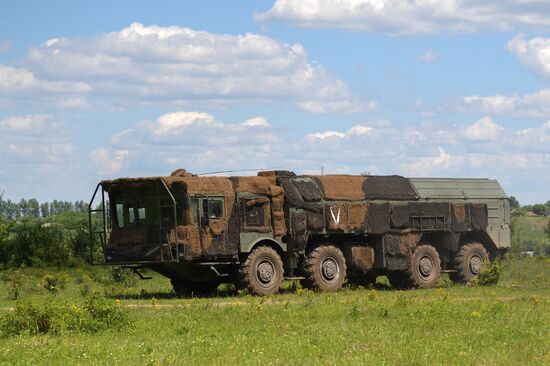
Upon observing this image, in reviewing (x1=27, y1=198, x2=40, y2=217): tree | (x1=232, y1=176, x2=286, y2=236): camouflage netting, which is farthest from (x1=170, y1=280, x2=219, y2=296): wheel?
(x1=27, y1=198, x2=40, y2=217): tree

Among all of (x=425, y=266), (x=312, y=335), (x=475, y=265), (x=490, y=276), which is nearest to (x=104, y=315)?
(x=312, y=335)

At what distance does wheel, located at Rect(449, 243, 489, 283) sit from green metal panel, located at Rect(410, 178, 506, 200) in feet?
5.33

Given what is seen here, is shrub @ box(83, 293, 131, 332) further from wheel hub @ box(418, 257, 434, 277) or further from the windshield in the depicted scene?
wheel hub @ box(418, 257, 434, 277)

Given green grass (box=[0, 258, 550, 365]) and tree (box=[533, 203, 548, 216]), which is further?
tree (box=[533, 203, 548, 216])

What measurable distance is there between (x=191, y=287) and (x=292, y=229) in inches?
132

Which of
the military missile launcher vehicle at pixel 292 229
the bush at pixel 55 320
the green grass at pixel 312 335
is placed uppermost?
the military missile launcher vehicle at pixel 292 229

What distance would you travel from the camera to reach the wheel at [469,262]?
3594cm

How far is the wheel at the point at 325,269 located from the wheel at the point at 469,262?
15.8 ft

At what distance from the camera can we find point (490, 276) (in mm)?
34312

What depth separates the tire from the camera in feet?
113

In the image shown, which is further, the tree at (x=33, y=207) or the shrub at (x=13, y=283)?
the tree at (x=33, y=207)

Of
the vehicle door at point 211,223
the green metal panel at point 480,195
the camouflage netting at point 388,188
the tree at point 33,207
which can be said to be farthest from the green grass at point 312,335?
the tree at point 33,207

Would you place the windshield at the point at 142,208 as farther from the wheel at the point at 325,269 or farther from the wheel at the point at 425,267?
the wheel at the point at 425,267

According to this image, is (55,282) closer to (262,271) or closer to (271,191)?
(262,271)
